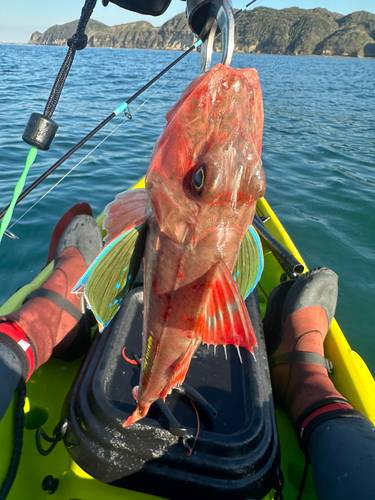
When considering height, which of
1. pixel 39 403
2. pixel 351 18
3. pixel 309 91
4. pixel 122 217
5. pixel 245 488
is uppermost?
pixel 351 18

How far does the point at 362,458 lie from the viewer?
5.88 ft

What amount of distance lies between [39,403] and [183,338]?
1703mm

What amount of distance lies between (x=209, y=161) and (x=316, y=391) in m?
1.99

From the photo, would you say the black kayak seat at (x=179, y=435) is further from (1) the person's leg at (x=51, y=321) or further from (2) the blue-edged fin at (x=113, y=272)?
(2) the blue-edged fin at (x=113, y=272)

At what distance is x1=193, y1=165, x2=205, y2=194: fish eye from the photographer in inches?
56.5

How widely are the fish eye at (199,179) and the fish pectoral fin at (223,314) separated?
35cm

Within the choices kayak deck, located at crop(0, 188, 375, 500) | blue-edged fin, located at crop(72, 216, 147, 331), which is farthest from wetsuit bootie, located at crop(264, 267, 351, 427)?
blue-edged fin, located at crop(72, 216, 147, 331)

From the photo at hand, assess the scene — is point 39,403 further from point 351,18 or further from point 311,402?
point 351,18

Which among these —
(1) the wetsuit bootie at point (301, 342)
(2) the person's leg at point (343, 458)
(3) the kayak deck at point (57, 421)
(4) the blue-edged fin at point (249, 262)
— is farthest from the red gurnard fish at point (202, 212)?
(1) the wetsuit bootie at point (301, 342)

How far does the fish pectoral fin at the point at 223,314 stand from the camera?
141 cm

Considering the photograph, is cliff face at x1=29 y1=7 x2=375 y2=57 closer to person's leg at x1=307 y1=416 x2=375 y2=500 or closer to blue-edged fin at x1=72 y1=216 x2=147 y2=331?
blue-edged fin at x1=72 y1=216 x2=147 y2=331

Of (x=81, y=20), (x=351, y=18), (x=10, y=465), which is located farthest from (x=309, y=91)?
(x=351, y=18)

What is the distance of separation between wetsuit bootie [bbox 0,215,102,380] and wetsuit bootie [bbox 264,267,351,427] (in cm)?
179

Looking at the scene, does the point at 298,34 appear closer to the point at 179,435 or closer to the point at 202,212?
the point at 202,212
